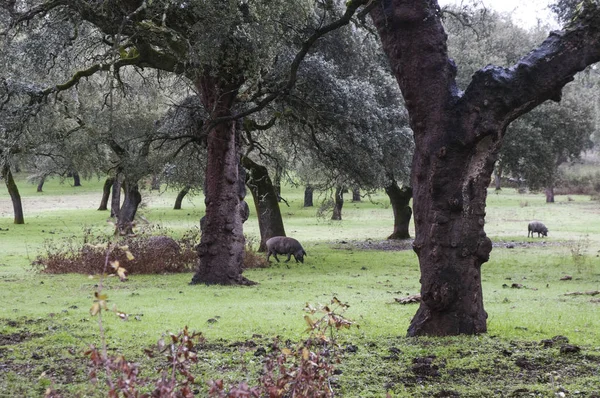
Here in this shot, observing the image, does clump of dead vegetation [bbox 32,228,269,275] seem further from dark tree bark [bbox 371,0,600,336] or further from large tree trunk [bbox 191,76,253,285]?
dark tree bark [bbox 371,0,600,336]

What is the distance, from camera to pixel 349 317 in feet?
34.8

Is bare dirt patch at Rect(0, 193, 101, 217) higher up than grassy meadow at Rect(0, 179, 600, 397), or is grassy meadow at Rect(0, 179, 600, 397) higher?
bare dirt patch at Rect(0, 193, 101, 217)

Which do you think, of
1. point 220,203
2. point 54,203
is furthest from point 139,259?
point 54,203

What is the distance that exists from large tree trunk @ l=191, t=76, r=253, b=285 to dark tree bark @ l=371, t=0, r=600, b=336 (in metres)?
9.26

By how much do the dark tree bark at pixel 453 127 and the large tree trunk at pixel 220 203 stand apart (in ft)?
30.4

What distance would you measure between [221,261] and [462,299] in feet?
33.6

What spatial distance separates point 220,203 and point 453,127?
33.9 feet

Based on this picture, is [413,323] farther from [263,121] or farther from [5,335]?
[263,121]

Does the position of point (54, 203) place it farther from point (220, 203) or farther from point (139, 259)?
point (220, 203)

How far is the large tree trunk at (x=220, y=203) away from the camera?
1734 centimetres

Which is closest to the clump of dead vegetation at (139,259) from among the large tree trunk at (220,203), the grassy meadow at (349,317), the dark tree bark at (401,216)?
the grassy meadow at (349,317)

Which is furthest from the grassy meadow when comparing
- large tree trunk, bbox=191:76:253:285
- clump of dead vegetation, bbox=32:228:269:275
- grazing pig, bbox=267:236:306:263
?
large tree trunk, bbox=191:76:253:285

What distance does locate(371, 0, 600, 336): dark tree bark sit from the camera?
7762 millimetres

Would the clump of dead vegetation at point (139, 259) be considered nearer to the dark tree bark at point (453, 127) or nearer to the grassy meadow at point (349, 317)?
the grassy meadow at point (349, 317)
